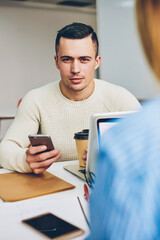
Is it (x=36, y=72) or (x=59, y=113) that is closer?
(x=59, y=113)

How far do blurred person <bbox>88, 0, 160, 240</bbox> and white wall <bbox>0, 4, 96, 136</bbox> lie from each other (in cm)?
495

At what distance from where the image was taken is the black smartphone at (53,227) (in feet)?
2.45

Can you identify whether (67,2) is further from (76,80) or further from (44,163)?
(44,163)

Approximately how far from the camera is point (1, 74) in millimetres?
5168

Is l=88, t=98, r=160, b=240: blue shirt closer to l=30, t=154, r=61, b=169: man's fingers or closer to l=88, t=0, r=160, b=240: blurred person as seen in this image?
l=88, t=0, r=160, b=240: blurred person

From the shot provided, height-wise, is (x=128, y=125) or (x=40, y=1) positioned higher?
(x=40, y=1)

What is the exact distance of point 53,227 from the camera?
0.78 m

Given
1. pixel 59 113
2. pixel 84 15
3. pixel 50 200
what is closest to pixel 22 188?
pixel 50 200

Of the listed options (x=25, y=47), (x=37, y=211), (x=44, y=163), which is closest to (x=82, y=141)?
(x=44, y=163)

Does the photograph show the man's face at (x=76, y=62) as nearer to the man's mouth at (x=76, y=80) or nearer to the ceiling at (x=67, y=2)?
the man's mouth at (x=76, y=80)

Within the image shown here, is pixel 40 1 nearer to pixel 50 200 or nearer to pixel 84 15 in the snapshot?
pixel 84 15

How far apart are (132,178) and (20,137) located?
1353 millimetres

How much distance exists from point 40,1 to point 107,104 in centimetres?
391

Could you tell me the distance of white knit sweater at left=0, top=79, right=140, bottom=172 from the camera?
1.75 meters
